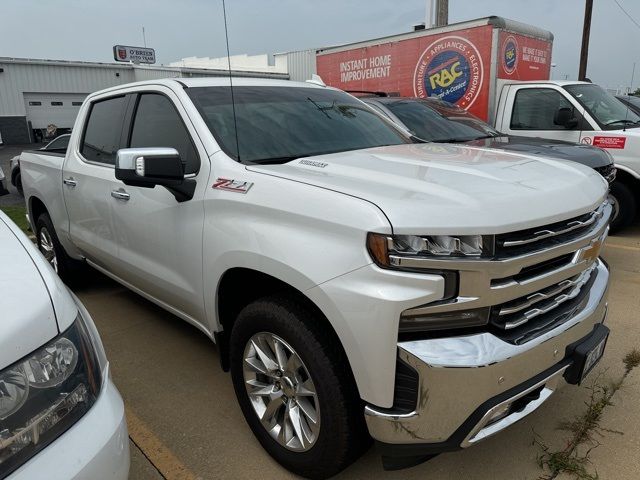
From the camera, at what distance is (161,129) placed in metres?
3.10

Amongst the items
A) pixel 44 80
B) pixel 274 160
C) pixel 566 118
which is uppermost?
pixel 44 80

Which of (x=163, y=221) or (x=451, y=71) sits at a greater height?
(x=451, y=71)

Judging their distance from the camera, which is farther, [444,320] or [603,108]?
[603,108]

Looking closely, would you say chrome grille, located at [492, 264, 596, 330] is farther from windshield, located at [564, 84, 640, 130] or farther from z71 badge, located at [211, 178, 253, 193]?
windshield, located at [564, 84, 640, 130]

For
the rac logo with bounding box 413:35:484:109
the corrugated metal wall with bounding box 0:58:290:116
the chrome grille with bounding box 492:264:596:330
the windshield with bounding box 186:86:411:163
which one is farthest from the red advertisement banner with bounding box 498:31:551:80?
the corrugated metal wall with bounding box 0:58:290:116

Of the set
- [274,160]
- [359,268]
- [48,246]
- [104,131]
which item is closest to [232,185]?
[274,160]

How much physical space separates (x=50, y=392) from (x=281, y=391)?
3.68 ft

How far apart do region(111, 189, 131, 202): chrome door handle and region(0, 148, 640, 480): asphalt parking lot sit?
110cm

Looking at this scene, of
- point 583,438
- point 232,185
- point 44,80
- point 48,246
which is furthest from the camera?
A: point 44,80

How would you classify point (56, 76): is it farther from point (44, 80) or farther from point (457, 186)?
point (457, 186)

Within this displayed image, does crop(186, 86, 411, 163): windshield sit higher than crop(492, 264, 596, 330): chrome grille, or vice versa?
crop(186, 86, 411, 163): windshield

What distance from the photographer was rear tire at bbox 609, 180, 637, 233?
6168 mm

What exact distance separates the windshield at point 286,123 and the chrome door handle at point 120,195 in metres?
0.75

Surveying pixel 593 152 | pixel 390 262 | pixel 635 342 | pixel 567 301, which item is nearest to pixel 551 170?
pixel 567 301
